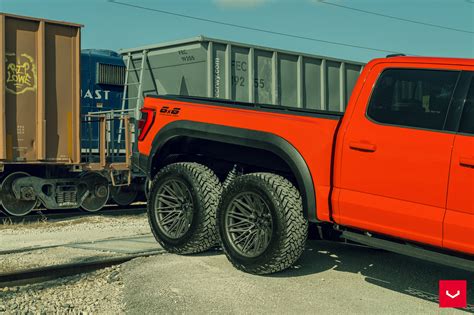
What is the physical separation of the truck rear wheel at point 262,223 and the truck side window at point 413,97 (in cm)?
109

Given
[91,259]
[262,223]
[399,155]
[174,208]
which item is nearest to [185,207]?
[174,208]

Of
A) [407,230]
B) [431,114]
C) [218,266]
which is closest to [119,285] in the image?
[218,266]

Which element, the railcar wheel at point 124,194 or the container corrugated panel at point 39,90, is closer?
the container corrugated panel at point 39,90

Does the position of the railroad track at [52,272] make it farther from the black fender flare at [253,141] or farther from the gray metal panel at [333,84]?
the gray metal panel at [333,84]

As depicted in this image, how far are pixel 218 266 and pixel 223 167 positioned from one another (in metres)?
1.32

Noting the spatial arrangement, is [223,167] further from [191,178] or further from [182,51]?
[182,51]

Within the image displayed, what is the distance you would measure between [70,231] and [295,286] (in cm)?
547

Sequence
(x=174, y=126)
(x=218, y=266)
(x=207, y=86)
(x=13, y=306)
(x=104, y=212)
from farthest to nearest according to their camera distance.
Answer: (x=104, y=212), (x=207, y=86), (x=174, y=126), (x=218, y=266), (x=13, y=306)

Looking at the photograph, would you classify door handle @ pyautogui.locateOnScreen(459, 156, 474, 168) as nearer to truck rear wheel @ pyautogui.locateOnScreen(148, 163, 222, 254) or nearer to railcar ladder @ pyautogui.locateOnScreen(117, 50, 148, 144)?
truck rear wheel @ pyautogui.locateOnScreen(148, 163, 222, 254)

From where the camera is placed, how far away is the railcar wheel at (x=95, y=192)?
12256mm

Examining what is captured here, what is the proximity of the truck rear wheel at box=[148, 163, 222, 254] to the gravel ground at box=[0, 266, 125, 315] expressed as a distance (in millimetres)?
723

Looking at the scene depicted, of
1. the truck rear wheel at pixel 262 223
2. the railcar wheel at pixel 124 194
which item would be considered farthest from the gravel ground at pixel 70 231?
the truck rear wheel at pixel 262 223

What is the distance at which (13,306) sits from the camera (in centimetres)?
488

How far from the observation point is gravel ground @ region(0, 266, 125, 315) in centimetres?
482
